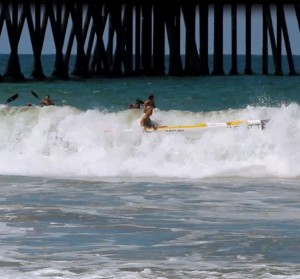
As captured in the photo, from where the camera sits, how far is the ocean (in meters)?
11.8

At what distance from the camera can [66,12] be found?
48969mm

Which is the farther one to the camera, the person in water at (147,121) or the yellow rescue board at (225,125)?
the person in water at (147,121)

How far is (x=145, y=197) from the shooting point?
648 inches

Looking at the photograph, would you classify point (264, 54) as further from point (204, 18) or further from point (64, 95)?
point (64, 95)

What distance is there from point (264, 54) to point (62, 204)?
37.7 metres

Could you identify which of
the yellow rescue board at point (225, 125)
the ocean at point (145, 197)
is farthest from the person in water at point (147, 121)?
the ocean at point (145, 197)

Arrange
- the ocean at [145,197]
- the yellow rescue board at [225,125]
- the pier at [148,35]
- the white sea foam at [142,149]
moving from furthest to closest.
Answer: the pier at [148,35]
the yellow rescue board at [225,125]
the white sea foam at [142,149]
the ocean at [145,197]

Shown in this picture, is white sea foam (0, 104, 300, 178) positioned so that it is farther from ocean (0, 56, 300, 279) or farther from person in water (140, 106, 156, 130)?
person in water (140, 106, 156, 130)

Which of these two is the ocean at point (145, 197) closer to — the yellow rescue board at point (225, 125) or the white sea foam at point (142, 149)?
the white sea foam at point (142, 149)

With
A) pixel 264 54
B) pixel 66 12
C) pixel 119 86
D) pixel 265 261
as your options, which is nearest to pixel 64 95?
pixel 119 86

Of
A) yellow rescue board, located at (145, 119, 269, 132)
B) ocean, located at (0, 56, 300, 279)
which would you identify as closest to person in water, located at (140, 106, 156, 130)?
yellow rescue board, located at (145, 119, 269, 132)

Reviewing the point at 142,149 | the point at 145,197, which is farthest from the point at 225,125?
the point at 145,197

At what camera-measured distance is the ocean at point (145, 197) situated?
38.5 ft

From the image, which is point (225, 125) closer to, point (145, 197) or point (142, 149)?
point (142, 149)
